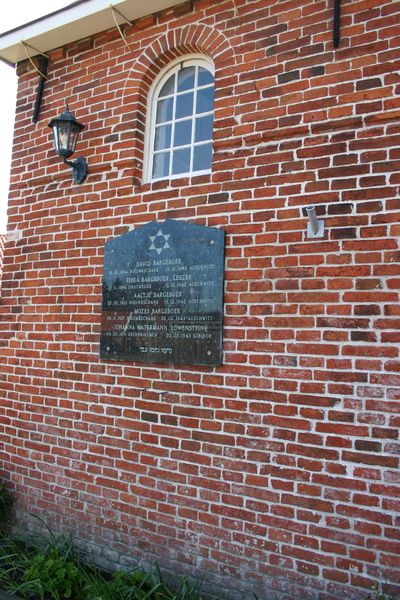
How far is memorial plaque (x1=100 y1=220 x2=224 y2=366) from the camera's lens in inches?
136

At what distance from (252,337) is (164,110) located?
2252mm

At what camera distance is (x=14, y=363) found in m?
4.56

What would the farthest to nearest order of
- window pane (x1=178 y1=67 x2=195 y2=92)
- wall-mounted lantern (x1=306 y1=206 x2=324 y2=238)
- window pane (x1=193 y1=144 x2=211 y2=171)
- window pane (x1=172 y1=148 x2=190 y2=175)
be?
window pane (x1=178 y1=67 x2=195 y2=92) → window pane (x1=172 y1=148 x2=190 y2=175) → window pane (x1=193 y1=144 x2=211 y2=171) → wall-mounted lantern (x1=306 y1=206 x2=324 y2=238)

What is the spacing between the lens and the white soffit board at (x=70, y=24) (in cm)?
407

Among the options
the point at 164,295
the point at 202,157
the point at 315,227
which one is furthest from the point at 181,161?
the point at 315,227

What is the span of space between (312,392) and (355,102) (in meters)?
1.91

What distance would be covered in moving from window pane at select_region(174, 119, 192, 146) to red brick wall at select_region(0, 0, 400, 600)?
33 centimetres

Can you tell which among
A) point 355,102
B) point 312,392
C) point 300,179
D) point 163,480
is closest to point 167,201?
point 300,179

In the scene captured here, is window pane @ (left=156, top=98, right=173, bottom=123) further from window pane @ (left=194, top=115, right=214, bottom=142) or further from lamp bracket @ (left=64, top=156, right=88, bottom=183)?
lamp bracket @ (left=64, top=156, right=88, bottom=183)

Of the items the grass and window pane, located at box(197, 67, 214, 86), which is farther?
window pane, located at box(197, 67, 214, 86)

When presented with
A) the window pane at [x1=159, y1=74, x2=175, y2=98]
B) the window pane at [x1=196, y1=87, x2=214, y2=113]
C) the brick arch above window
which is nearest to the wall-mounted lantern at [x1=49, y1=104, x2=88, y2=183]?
the brick arch above window

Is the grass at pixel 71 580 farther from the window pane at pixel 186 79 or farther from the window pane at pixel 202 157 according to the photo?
the window pane at pixel 186 79

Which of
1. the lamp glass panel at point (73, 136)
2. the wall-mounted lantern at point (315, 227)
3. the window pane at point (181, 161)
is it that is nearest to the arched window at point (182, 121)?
the window pane at point (181, 161)

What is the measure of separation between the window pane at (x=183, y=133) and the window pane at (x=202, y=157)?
0.15 m
